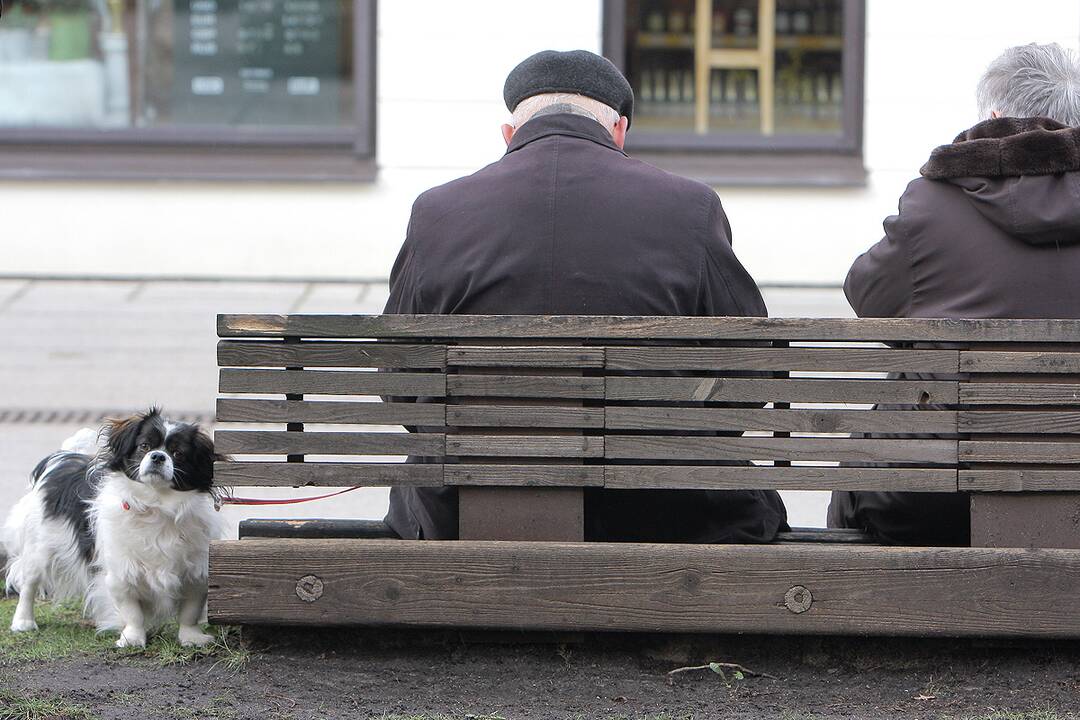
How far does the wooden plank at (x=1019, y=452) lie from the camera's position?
3236 mm

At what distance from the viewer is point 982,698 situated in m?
3.22

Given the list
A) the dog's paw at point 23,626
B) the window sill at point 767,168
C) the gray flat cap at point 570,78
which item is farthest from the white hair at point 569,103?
the window sill at point 767,168

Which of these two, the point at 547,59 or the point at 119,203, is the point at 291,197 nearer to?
the point at 119,203

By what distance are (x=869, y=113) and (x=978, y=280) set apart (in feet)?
21.4

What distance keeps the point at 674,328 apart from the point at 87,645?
6.18ft

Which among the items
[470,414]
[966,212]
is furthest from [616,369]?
[966,212]

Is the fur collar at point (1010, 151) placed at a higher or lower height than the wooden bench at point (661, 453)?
higher

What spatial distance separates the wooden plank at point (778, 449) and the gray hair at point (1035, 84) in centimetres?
91

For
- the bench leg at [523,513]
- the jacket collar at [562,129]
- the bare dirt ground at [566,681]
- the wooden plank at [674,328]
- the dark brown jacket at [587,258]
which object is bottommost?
the bare dirt ground at [566,681]

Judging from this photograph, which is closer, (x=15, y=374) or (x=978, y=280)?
(x=978, y=280)

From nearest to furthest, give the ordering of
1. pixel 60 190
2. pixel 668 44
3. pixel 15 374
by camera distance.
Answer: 1. pixel 15 374
2. pixel 60 190
3. pixel 668 44

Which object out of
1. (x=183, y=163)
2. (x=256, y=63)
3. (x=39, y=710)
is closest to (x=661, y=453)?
(x=39, y=710)

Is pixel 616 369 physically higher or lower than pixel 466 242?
lower

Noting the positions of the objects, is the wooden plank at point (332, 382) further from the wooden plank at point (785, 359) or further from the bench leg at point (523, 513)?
the wooden plank at point (785, 359)
